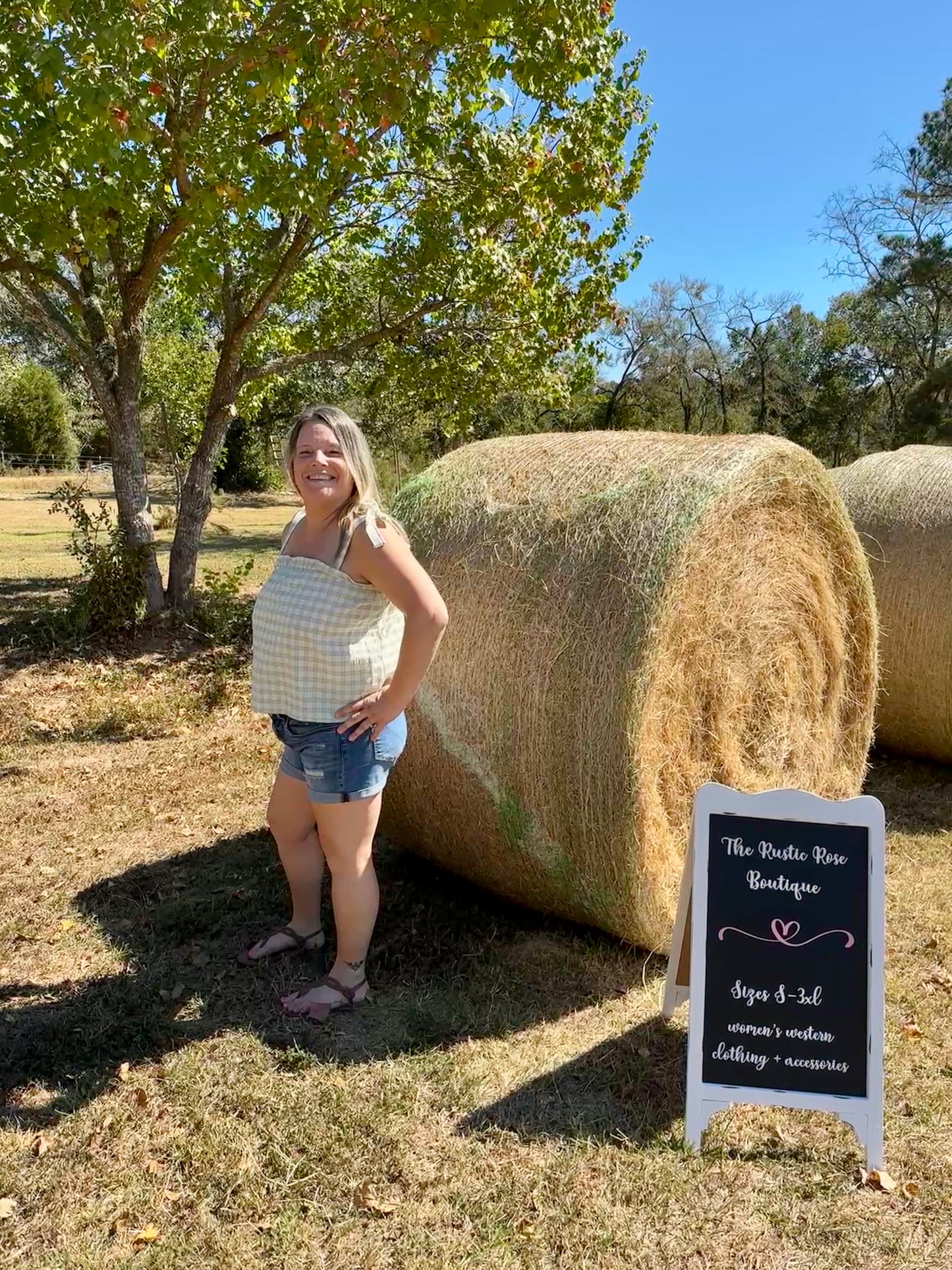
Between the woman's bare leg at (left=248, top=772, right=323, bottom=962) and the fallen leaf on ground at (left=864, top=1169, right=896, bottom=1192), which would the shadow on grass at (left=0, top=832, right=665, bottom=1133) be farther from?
the fallen leaf on ground at (left=864, top=1169, right=896, bottom=1192)

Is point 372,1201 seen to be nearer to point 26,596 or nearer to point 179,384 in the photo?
point 26,596

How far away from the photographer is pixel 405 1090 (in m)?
3.12

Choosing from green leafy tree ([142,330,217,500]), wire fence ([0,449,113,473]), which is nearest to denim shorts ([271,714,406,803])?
green leafy tree ([142,330,217,500])

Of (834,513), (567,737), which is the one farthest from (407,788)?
(834,513)

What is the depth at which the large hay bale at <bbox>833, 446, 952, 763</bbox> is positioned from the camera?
20.2ft

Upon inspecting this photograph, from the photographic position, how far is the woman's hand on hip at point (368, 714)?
3215 millimetres

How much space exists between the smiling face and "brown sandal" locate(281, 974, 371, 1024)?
1.77 metres

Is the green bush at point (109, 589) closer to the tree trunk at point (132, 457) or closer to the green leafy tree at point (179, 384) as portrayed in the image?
the tree trunk at point (132, 457)

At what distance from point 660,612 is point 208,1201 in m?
2.30

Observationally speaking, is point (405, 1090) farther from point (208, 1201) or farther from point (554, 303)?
point (554, 303)

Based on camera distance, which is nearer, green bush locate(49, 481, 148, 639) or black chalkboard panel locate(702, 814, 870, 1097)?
black chalkboard panel locate(702, 814, 870, 1097)

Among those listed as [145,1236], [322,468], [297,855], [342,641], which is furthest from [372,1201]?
[322,468]

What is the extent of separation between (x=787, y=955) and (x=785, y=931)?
0.07 metres

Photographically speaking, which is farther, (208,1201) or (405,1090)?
(405,1090)
